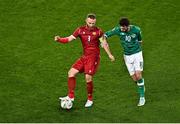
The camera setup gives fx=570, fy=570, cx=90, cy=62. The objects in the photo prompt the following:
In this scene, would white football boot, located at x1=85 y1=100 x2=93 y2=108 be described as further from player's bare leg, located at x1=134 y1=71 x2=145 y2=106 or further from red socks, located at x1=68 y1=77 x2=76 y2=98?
player's bare leg, located at x1=134 y1=71 x2=145 y2=106

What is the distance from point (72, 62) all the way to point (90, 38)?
322 centimetres

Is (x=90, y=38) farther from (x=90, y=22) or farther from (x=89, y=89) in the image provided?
(x=89, y=89)

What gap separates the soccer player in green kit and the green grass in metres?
0.59

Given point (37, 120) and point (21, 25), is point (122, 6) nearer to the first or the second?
point (21, 25)

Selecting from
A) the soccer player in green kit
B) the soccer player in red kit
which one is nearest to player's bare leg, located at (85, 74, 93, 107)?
the soccer player in red kit

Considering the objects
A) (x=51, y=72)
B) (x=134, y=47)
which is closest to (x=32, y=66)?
(x=51, y=72)

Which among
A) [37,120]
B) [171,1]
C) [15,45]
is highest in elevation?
[171,1]

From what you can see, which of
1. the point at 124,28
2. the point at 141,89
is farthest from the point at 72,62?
the point at 124,28

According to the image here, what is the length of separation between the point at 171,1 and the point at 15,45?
6482mm

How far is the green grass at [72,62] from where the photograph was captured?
1502cm

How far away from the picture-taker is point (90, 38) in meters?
15.1

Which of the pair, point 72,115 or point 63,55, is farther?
point 63,55

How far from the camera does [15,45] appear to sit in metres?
19.2

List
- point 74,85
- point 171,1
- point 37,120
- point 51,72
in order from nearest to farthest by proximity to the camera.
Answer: point 37,120 < point 74,85 < point 51,72 < point 171,1
